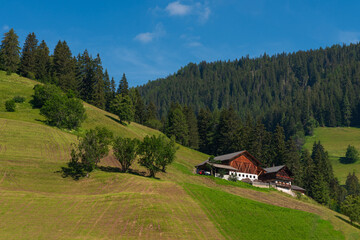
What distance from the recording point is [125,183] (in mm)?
52531

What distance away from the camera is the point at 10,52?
112 metres

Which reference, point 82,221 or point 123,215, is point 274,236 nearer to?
point 123,215

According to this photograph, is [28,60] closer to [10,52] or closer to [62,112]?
[10,52]

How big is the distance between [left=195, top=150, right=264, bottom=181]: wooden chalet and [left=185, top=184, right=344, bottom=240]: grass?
23895 millimetres

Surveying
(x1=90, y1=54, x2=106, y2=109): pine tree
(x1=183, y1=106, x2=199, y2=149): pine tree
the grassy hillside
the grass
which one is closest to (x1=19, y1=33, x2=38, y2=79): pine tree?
(x1=90, y1=54, x2=106, y2=109): pine tree

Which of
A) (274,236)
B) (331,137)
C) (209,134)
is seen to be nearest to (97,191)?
(274,236)

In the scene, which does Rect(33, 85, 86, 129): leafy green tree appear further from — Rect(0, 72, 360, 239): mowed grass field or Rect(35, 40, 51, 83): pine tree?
Rect(35, 40, 51, 83): pine tree

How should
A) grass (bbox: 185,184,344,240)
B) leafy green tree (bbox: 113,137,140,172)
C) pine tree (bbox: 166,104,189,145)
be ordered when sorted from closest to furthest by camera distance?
grass (bbox: 185,184,344,240)
leafy green tree (bbox: 113,137,140,172)
pine tree (bbox: 166,104,189,145)

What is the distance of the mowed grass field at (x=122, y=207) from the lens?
36.0 meters

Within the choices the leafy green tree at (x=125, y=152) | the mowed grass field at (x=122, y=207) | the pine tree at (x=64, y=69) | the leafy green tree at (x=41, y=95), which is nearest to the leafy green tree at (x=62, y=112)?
the leafy green tree at (x=41, y=95)

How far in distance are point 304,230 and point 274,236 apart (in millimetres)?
6870

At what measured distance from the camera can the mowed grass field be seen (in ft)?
118

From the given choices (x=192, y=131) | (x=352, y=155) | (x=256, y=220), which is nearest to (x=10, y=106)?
(x=192, y=131)

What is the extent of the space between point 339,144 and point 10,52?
551 feet
